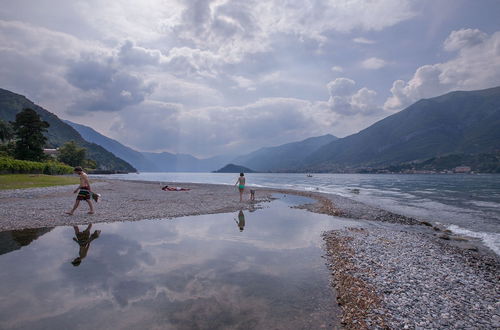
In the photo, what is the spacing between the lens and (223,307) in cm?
706

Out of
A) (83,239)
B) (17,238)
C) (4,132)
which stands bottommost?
(83,239)

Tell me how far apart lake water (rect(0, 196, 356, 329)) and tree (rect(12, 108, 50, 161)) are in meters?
78.0

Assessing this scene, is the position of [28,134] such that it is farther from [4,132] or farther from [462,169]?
[462,169]

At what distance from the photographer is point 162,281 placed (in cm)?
859

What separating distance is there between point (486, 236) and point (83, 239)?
26.5m

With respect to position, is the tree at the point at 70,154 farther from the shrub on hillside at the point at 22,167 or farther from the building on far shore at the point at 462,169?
the building on far shore at the point at 462,169

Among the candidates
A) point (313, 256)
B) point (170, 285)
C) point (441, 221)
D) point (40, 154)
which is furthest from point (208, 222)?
point (40, 154)

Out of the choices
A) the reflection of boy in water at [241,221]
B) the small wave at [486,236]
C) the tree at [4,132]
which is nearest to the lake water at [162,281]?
the reflection of boy in water at [241,221]

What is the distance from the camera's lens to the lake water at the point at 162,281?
646 cm

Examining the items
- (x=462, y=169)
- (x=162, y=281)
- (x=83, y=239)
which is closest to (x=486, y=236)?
(x=162, y=281)

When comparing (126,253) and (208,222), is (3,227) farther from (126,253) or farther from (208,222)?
(208,222)

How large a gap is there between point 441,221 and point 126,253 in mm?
27481

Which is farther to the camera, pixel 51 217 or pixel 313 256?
pixel 51 217

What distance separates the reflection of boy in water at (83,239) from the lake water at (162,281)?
0.38 feet
